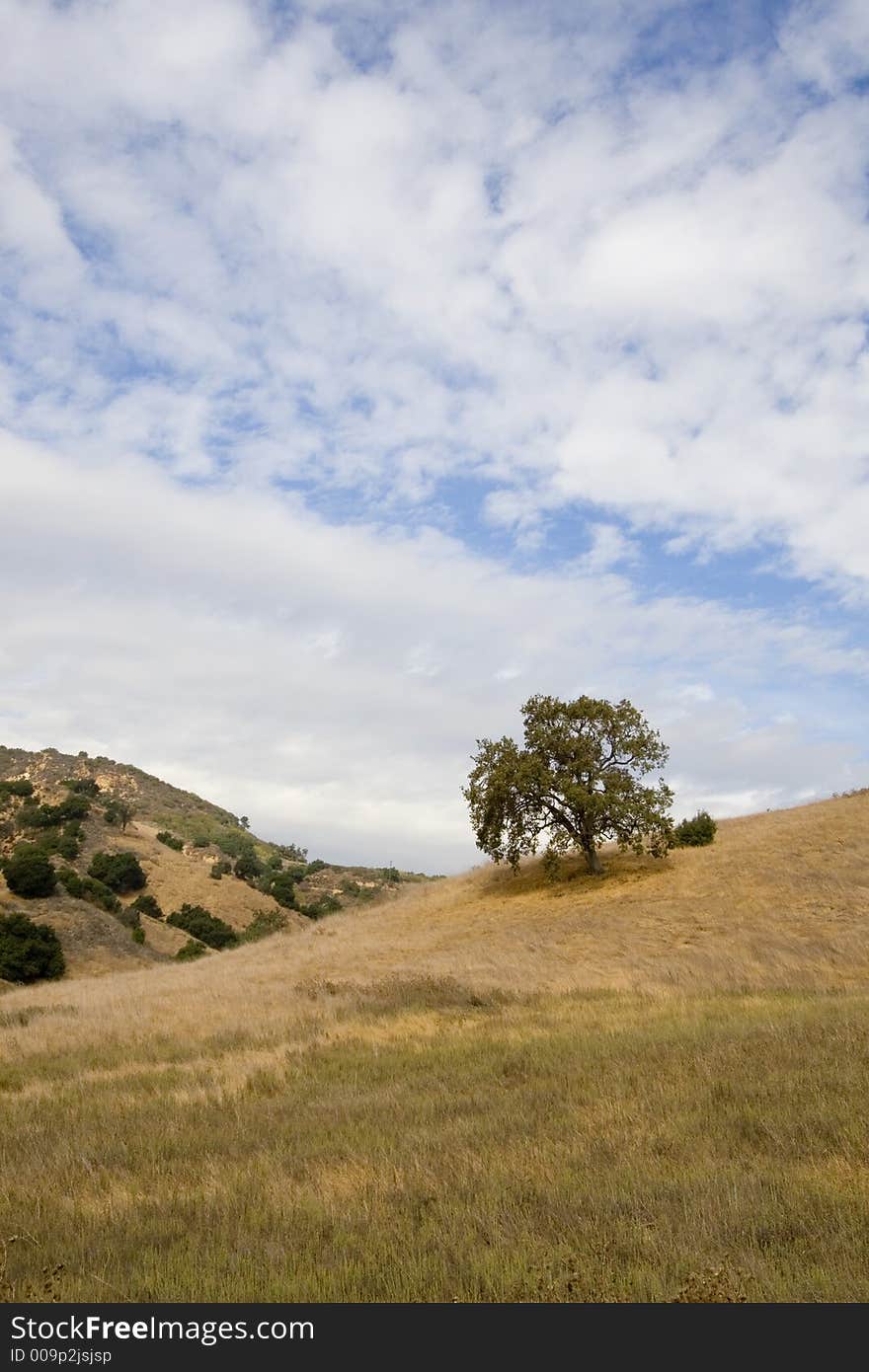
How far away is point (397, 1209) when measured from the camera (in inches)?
258

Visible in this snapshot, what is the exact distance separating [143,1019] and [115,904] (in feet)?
127

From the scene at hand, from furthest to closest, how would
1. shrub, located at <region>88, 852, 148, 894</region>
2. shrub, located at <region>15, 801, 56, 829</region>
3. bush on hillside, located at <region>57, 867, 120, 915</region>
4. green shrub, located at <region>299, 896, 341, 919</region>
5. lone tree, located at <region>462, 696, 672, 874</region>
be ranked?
green shrub, located at <region>299, 896, 341, 919</region> < shrub, located at <region>15, 801, 56, 829</region> < shrub, located at <region>88, 852, 148, 894</region> < bush on hillside, located at <region>57, 867, 120, 915</region> < lone tree, located at <region>462, 696, 672, 874</region>

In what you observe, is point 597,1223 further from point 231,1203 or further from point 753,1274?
point 231,1203

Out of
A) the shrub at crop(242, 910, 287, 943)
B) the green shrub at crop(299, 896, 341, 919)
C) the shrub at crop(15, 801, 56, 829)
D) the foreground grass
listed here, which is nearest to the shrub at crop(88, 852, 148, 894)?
the shrub at crop(15, 801, 56, 829)

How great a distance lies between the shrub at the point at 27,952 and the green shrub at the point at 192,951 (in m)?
9.16

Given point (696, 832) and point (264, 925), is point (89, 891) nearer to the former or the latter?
point (264, 925)

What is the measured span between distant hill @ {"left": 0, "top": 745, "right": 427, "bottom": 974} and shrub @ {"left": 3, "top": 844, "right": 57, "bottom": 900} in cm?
52

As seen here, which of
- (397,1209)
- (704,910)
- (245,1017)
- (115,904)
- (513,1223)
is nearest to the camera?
(513,1223)

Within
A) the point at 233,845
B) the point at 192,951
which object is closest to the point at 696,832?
the point at 192,951

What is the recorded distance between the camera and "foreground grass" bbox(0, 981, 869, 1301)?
17.4ft

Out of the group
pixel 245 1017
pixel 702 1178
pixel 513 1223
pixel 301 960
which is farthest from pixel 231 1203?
pixel 301 960

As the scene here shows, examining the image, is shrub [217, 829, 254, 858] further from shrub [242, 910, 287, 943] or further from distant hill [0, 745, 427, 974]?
shrub [242, 910, 287, 943]

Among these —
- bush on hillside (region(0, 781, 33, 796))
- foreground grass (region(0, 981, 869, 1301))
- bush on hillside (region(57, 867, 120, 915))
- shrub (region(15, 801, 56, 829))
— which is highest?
bush on hillside (region(0, 781, 33, 796))

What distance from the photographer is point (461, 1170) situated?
24.3ft
